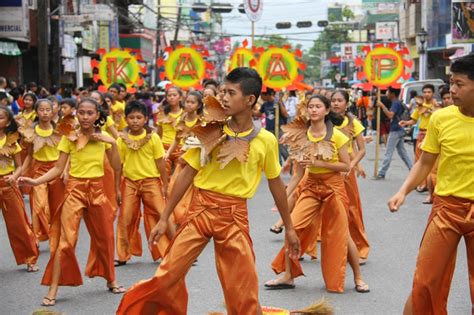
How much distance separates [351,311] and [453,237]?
1943 millimetres

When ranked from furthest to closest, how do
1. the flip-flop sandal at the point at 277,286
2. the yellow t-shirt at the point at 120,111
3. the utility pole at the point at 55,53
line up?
the utility pole at the point at 55,53, the yellow t-shirt at the point at 120,111, the flip-flop sandal at the point at 277,286

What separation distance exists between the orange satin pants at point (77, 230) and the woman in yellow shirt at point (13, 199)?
1.28 metres

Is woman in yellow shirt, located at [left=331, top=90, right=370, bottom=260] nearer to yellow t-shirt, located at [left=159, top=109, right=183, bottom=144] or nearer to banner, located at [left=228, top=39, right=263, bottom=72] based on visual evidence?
yellow t-shirt, located at [left=159, top=109, right=183, bottom=144]

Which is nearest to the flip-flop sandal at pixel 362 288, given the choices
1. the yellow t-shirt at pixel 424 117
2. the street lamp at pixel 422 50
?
the yellow t-shirt at pixel 424 117

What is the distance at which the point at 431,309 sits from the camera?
5.74 metres

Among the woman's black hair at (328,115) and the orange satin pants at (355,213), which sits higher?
the woman's black hair at (328,115)

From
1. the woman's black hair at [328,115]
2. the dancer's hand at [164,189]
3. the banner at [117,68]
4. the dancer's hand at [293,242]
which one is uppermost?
the banner at [117,68]

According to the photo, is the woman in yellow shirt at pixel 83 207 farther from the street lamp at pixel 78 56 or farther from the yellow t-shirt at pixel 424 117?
the street lamp at pixel 78 56

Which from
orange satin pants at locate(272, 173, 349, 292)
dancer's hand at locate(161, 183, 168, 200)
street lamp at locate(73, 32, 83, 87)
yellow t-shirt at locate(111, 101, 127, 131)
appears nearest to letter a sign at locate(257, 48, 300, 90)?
yellow t-shirt at locate(111, 101, 127, 131)

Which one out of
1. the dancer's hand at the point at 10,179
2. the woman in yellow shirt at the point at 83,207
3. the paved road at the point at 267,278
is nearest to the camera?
the paved road at the point at 267,278

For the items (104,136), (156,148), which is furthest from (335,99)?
(104,136)

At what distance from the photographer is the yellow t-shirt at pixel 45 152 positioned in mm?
10789

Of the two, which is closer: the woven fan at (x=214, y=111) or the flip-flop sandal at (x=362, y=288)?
the woven fan at (x=214, y=111)

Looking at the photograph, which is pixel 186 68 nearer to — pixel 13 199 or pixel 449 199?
pixel 13 199
